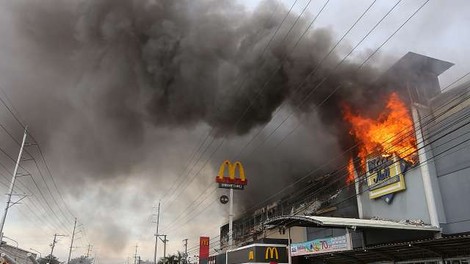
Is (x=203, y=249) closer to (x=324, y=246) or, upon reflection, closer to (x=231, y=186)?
(x=231, y=186)

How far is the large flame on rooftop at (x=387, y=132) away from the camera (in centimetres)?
2068

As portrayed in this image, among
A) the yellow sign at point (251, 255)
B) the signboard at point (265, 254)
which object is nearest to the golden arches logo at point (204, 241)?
the signboard at point (265, 254)

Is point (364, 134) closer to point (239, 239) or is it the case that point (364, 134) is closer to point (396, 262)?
point (396, 262)

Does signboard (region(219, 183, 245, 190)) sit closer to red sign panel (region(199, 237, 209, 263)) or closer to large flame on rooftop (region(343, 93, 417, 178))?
red sign panel (region(199, 237, 209, 263))

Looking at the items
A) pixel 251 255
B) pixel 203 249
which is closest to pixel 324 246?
pixel 251 255

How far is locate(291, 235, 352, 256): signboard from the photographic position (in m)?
18.8

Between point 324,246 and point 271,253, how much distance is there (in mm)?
6224

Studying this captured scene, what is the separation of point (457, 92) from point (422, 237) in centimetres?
729

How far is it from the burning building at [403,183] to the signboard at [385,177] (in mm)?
54

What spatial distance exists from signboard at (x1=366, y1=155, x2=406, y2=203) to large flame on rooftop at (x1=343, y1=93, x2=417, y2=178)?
0.40 meters

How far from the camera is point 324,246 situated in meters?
20.2

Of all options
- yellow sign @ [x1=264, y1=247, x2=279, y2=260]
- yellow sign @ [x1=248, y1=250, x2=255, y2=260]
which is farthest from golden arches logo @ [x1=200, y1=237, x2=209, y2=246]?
yellow sign @ [x1=264, y1=247, x2=279, y2=260]

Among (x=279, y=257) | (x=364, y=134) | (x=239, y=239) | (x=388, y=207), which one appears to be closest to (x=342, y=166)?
(x=364, y=134)

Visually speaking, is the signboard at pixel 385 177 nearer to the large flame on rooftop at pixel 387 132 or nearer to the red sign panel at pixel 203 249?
the large flame on rooftop at pixel 387 132
